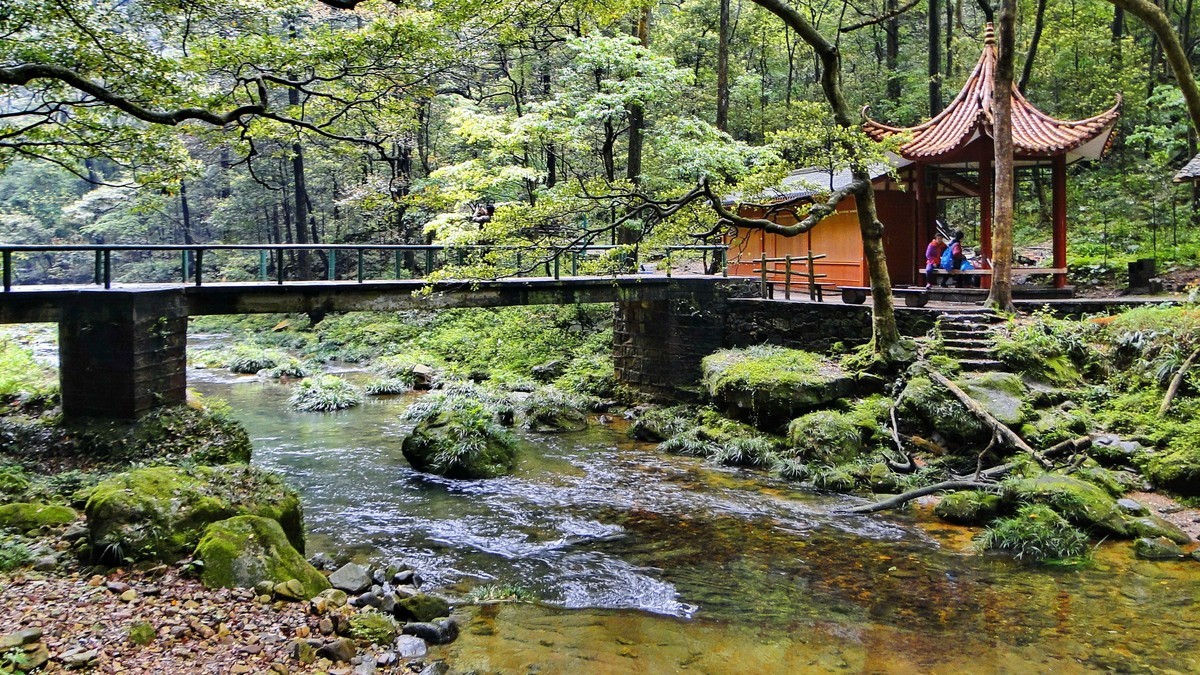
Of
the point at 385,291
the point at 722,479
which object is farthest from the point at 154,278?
the point at 722,479

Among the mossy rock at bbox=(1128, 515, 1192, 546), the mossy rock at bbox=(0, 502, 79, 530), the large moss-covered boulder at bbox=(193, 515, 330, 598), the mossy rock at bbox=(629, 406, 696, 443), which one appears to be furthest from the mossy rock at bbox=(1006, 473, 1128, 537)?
the mossy rock at bbox=(0, 502, 79, 530)

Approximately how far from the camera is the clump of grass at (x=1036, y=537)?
27.0 feet

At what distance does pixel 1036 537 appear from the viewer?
8367mm

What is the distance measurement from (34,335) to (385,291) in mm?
23134

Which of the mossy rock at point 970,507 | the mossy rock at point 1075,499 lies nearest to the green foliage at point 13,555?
the mossy rock at point 970,507

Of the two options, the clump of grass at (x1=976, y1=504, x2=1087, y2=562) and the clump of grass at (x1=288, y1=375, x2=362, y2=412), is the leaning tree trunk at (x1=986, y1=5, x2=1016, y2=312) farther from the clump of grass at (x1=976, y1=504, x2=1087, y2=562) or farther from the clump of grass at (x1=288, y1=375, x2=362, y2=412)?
the clump of grass at (x1=288, y1=375, x2=362, y2=412)

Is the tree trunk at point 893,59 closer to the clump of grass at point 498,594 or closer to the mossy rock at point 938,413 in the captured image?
the mossy rock at point 938,413

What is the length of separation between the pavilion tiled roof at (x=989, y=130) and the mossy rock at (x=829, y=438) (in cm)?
572

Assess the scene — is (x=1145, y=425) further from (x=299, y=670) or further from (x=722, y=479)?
(x=299, y=670)

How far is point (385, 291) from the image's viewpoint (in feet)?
46.9

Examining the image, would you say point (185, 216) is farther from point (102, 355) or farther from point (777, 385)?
point (777, 385)

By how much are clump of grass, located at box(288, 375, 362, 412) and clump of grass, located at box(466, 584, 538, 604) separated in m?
11.7

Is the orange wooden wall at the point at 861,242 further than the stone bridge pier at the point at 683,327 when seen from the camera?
Yes

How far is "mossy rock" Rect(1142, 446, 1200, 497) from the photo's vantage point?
9266mm
